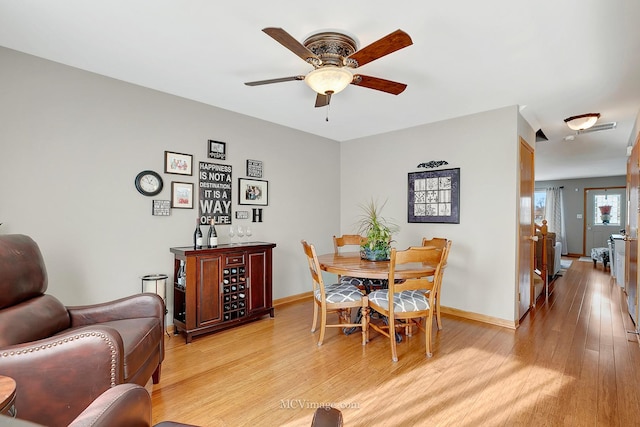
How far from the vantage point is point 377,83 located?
2.38m

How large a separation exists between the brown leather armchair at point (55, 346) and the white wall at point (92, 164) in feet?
2.44

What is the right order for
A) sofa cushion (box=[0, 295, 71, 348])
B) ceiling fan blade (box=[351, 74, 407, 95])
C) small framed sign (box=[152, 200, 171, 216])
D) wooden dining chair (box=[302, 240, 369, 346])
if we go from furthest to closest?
small framed sign (box=[152, 200, 171, 216])
wooden dining chair (box=[302, 240, 369, 346])
ceiling fan blade (box=[351, 74, 407, 95])
sofa cushion (box=[0, 295, 71, 348])

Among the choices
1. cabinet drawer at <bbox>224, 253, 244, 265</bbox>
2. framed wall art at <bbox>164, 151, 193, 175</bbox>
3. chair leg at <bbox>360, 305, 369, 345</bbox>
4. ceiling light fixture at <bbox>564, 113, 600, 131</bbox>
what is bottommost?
chair leg at <bbox>360, 305, 369, 345</bbox>

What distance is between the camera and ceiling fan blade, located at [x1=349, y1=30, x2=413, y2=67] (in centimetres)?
172

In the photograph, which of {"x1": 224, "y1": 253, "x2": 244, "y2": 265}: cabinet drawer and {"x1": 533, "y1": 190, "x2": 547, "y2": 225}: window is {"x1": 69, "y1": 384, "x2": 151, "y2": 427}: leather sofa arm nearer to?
{"x1": 224, "y1": 253, "x2": 244, "y2": 265}: cabinet drawer

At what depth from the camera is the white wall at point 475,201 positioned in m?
3.46

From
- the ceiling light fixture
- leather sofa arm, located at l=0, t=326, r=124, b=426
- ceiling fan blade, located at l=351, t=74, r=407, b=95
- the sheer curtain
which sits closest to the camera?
leather sofa arm, located at l=0, t=326, r=124, b=426

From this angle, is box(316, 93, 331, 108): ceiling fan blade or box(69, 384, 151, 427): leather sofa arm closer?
box(69, 384, 151, 427): leather sofa arm

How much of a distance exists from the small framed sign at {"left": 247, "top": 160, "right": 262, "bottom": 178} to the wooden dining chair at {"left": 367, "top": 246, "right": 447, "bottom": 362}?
6.99ft

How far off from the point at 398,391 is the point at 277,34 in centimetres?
238

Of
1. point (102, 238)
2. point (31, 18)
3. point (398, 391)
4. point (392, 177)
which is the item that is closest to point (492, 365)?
point (398, 391)

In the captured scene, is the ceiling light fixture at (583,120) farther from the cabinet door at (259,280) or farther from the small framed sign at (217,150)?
the small framed sign at (217,150)

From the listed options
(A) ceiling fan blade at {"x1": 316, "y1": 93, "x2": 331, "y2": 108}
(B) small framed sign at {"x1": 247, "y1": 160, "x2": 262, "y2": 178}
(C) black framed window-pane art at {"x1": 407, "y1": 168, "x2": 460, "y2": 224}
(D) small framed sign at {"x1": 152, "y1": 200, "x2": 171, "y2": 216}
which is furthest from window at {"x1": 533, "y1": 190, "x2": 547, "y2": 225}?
(D) small framed sign at {"x1": 152, "y1": 200, "x2": 171, "y2": 216}

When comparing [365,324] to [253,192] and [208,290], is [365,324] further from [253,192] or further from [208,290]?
[253,192]
